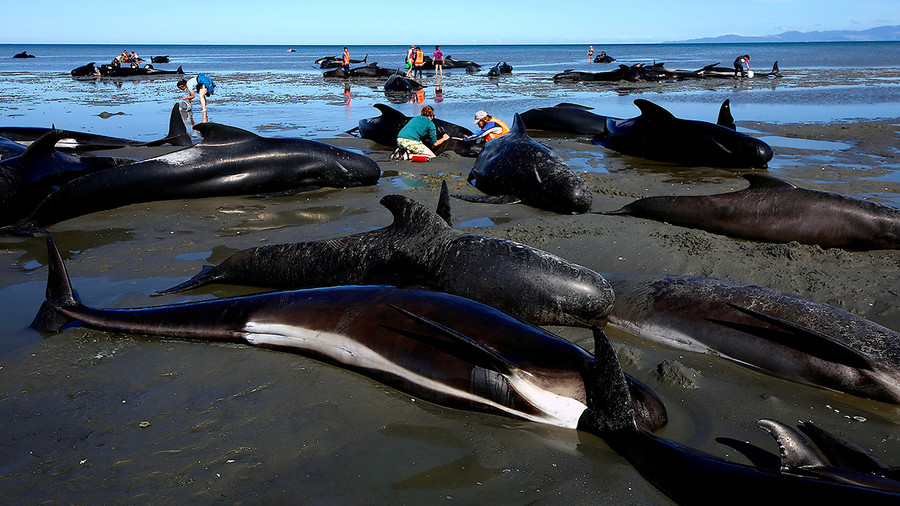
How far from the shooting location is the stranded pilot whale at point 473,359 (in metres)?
2.52

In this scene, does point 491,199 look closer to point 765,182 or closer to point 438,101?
point 765,182

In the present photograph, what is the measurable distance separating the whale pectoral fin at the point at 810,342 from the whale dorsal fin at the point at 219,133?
24.0 feet

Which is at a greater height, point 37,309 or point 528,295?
point 528,295

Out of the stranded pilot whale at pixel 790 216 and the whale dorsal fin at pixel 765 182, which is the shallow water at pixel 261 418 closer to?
the stranded pilot whale at pixel 790 216

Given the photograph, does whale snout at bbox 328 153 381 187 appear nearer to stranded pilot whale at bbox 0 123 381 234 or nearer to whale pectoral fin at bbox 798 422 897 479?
stranded pilot whale at bbox 0 123 381 234

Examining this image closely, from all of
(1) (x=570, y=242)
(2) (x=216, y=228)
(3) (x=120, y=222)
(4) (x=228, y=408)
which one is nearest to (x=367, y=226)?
(2) (x=216, y=228)

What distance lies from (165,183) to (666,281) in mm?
6688

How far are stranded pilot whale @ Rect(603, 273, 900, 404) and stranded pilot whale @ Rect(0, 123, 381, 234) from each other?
546 centimetres

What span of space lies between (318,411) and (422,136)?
372 inches

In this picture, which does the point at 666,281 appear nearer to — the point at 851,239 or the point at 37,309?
the point at 851,239

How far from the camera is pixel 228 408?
3475mm

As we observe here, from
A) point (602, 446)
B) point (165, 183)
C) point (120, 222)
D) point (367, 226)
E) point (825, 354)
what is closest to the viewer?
point (602, 446)

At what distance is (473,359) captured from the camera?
11.1 ft

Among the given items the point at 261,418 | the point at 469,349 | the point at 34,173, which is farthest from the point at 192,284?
the point at 34,173
